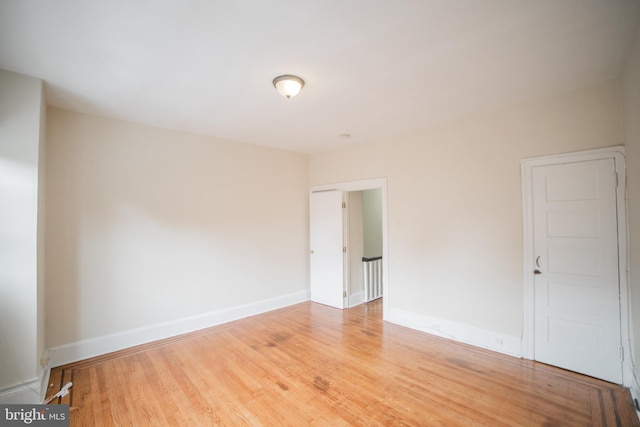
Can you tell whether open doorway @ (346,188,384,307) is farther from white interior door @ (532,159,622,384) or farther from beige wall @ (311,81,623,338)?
white interior door @ (532,159,622,384)

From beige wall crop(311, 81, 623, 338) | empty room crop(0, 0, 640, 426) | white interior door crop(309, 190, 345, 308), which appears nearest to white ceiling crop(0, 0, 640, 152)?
empty room crop(0, 0, 640, 426)

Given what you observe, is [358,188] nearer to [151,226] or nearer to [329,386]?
[329,386]

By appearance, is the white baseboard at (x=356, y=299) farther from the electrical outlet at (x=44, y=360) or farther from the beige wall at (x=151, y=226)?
the electrical outlet at (x=44, y=360)

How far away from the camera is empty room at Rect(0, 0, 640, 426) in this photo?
1.99m

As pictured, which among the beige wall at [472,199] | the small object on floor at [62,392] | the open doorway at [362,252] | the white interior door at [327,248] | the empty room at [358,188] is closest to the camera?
the empty room at [358,188]

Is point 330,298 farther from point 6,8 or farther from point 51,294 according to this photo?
point 6,8

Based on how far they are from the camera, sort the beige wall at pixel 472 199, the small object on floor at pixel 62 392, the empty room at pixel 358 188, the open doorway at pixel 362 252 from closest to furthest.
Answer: the empty room at pixel 358 188
the small object on floor at pixel 62 392
the beige wall at pixel 472 199
the open doorway at pixel 362 252

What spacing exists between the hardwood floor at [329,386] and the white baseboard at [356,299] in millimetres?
1328

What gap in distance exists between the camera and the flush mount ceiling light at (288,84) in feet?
8.10

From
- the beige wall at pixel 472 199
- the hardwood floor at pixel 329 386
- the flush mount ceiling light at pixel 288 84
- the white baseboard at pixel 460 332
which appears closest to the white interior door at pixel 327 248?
the beige wall at pixel 472 199

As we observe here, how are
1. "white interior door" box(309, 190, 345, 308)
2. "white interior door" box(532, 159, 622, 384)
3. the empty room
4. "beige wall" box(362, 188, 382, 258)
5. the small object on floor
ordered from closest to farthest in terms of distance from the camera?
the empty room → the small object on floor → "white interior door" box(532, 159, 622, 384) → "white interior door" box(309, 190, 345, 308) → "beige wall" box(362, 188, 382, 258)

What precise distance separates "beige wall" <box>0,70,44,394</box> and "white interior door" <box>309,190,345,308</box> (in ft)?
12.2

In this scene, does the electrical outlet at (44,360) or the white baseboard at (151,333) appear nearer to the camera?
the electrical outlet at (44,360)

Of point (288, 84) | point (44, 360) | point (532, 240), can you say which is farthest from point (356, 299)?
point (44, 360)
